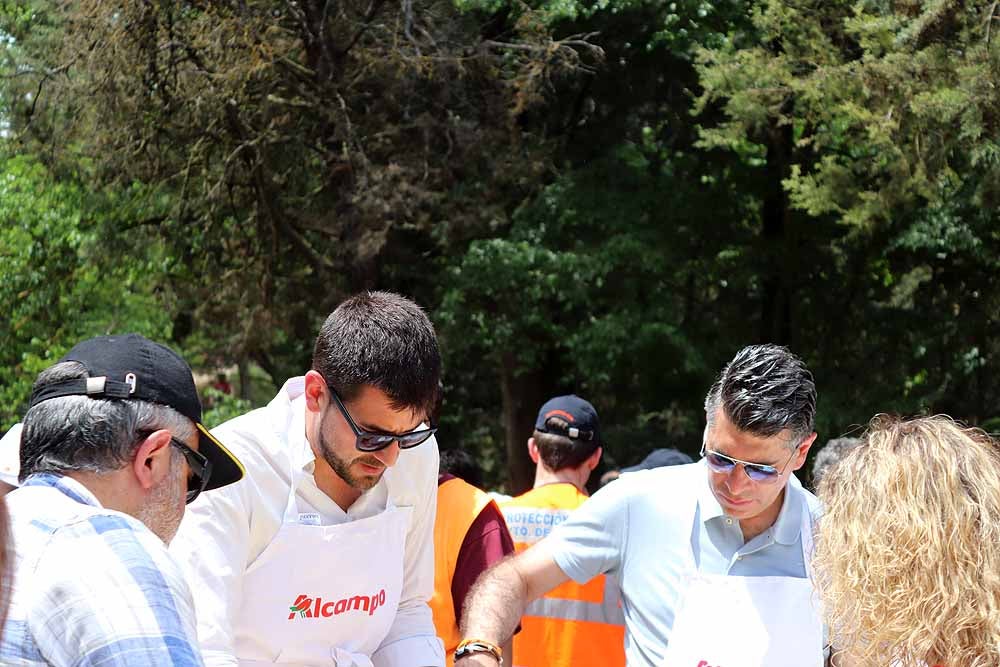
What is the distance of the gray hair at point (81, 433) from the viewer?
181cm

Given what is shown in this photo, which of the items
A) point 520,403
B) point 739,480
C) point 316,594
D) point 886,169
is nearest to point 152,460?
point 316,594

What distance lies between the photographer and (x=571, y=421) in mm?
4719

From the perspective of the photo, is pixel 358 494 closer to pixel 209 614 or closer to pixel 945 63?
pixel 209 614

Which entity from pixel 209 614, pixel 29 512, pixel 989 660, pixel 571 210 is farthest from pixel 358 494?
pixel 571 210

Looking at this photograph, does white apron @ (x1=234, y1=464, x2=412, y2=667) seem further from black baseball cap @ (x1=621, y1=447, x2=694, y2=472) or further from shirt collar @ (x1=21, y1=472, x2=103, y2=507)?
black baseball cap @ (x1=621, y1=447, x2=694, y2=472)

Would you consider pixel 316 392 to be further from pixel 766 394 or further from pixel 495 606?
pixel 766 394

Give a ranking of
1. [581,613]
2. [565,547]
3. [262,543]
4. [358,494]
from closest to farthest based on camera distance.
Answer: [262,543], [358,494], [565,547], [581,613]

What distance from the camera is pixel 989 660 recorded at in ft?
6.31

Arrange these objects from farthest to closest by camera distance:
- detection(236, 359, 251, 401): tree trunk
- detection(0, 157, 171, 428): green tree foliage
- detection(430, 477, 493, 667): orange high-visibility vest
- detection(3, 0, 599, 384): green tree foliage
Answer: detection(236, 359, 251, 401): tree trunk
detection(0, 157, 171, 428): green tree foliage
detection(3, 0, 599, 384): green tree foliage
detection(430, 477, 493, 667): orange high-visibility vest

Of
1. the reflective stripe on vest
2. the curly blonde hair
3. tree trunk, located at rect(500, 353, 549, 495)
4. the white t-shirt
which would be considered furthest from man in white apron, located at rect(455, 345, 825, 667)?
tree trunk, located at rect(500, 353, 549, 495)

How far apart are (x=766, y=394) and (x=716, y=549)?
0.45 meters

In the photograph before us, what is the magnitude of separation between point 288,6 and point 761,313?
6314 millimetres

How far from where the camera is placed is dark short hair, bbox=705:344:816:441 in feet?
10.2

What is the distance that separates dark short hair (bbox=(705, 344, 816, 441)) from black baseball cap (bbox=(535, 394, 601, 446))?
1.57 metres
